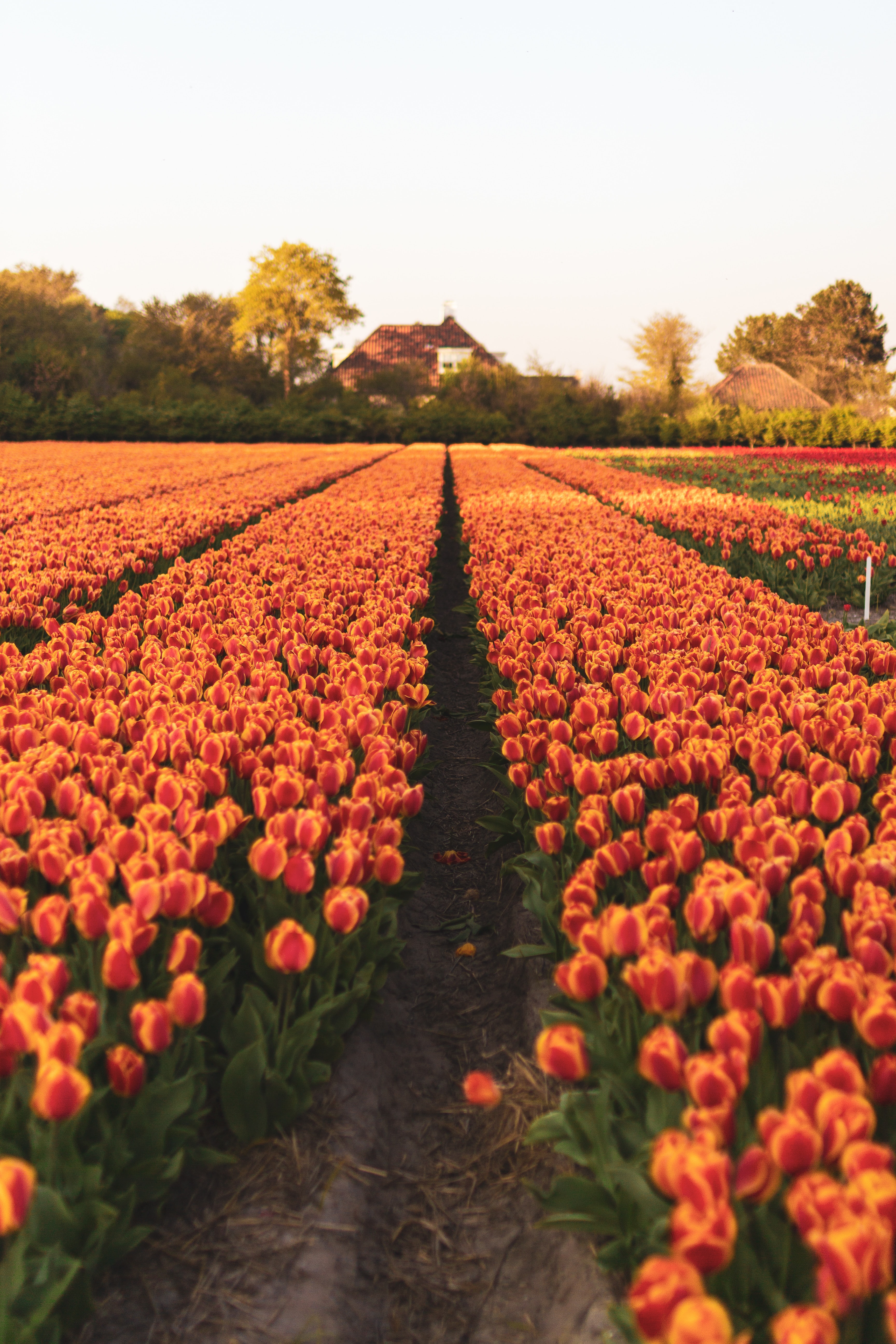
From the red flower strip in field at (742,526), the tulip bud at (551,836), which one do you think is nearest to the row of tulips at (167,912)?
the tulip bud at (551,836)

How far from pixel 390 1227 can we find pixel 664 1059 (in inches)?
36.5

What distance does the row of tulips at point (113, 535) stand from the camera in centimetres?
571

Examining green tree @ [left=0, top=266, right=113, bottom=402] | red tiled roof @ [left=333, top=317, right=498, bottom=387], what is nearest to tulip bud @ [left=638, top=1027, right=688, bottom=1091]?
green tree @ [left=0, top=266, right=113, bottom=402]

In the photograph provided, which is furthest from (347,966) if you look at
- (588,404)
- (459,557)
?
(588,404)

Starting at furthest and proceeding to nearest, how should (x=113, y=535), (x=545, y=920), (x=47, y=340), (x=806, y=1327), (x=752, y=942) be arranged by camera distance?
(x=47, y=340) → (x=113, y=535) → (x=545, y=920) → (x=752, y=942) → (x=806, y=1327)

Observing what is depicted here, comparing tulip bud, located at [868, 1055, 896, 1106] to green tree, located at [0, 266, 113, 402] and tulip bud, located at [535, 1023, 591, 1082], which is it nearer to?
tulip bud, located at [535, 1023, 591, 1082]

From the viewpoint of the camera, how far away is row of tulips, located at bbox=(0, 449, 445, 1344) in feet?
5.13

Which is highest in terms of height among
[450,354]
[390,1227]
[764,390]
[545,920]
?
[450,354]

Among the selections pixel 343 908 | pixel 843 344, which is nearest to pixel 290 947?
pixel 343 908

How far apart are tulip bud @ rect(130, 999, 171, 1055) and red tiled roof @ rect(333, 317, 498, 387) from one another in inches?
2673

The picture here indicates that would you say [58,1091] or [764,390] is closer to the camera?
[58,1091]

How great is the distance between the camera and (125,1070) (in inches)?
66.2

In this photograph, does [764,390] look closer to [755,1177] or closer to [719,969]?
[719,969]

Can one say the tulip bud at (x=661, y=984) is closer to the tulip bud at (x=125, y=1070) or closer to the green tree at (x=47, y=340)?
the tulip bud at (x=125, y=1070)
